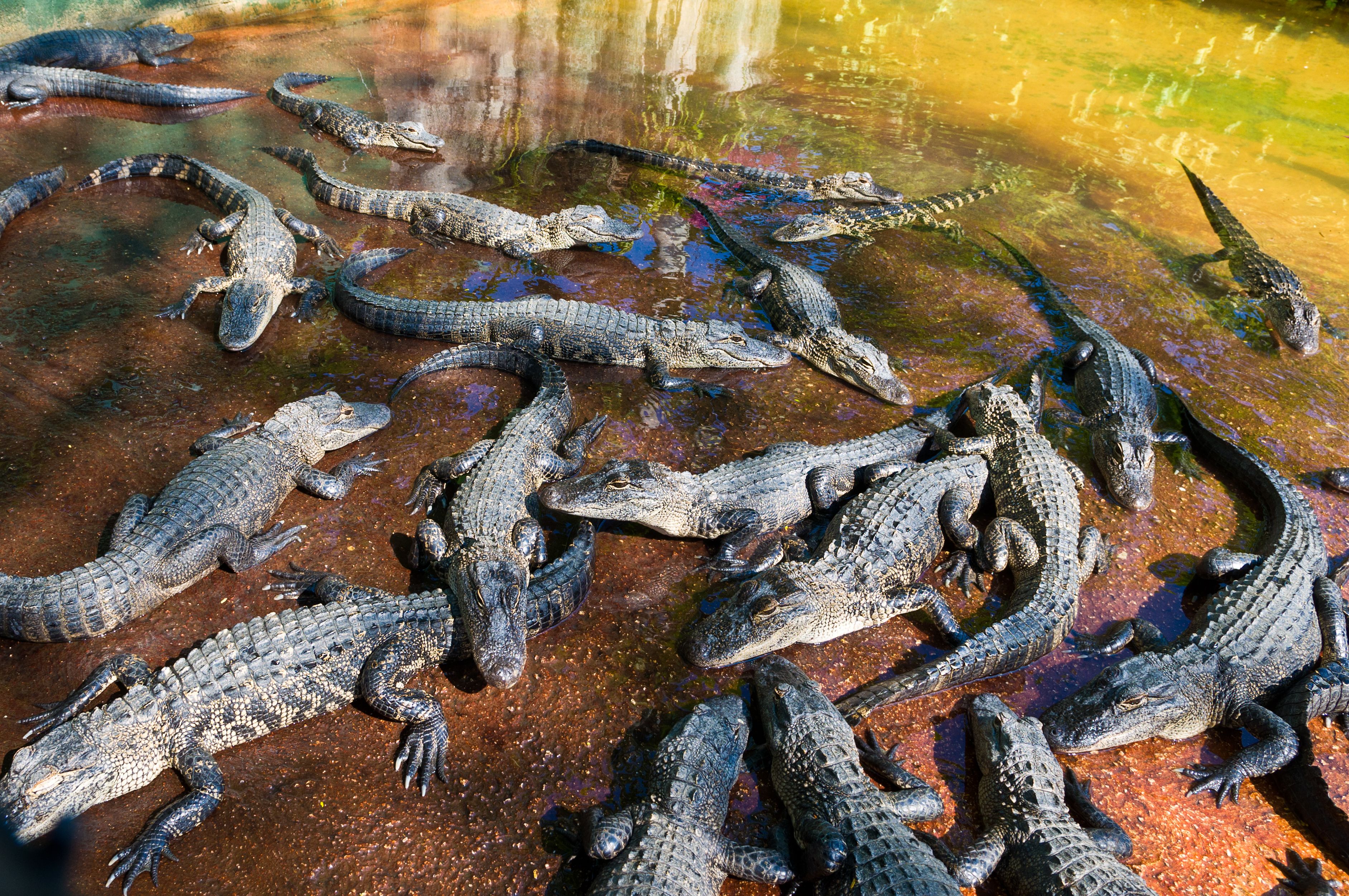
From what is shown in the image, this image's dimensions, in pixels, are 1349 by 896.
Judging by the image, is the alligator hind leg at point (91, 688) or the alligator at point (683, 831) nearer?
the alligator at point (683, 831)

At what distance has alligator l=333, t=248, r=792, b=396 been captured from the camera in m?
5.23

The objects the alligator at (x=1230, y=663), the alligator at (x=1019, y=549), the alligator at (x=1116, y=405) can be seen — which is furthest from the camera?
the alligator at (x=1116, y=405)

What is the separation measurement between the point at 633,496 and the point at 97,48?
968cm

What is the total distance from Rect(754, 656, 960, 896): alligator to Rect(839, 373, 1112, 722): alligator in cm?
25

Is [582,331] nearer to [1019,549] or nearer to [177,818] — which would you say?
[1019,549]

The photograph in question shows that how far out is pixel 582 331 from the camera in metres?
5.29

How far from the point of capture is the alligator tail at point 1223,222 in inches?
299

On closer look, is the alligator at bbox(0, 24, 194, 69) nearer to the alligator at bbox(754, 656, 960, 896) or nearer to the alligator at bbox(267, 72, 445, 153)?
the alligator at bbox(267, 72, 445, 153)

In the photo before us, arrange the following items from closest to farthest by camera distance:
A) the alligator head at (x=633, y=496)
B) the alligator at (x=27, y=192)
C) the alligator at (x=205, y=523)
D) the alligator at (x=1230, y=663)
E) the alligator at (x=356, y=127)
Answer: the alligator at (x=205, y=523)
the alligator at (x=1230, y=663)
the alligator head at (x=633, y=496)
the alligator at (x=27, y=192)
the alligator at (x=356, y=127)

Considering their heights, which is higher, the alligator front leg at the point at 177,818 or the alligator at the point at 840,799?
the alligator at the point at 840,799

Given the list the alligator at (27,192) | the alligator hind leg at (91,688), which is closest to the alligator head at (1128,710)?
the alligator hind leg at (91,688)

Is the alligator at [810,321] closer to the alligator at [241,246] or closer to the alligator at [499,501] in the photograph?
the alligator at [499,501]

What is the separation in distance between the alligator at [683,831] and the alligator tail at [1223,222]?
25.2ft

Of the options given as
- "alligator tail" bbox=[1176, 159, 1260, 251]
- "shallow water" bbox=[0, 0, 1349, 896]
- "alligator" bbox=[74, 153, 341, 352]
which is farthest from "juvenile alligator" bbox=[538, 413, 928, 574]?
"alligator tail" bbox=[1176, 159, 1260, 251]
